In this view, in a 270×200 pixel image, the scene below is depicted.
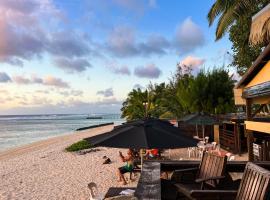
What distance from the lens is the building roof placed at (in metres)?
8.44

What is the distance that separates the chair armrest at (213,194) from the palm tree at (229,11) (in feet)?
45.6

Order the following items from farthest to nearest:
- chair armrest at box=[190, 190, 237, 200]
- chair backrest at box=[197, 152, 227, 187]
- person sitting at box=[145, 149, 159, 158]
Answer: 1. person sitting at box=[145, 149, 159, 158]
2. chair backrest at box=[197, 152, 227, 187]
3. chair armrest at box=[190, 190, 237, 200]

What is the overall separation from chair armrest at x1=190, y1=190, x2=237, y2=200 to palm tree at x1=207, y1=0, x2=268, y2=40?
13.9m

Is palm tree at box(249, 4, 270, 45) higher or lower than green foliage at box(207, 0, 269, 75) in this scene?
lower

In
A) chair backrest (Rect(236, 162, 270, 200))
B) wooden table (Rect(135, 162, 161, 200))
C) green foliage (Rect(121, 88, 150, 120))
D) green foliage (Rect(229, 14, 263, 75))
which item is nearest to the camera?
chair backrest (Rect(236, 162, 270, 200))

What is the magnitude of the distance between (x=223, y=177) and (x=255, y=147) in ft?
20.3

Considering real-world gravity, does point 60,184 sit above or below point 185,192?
below

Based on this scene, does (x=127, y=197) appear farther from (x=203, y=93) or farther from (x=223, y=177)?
(x=203, y=93)

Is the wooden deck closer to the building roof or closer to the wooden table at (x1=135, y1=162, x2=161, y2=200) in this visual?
the wooden table at (x1=135, y1=162, x2=161, y2=200)

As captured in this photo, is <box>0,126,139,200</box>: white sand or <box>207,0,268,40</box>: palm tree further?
<box>207,0,268,40</box>: palm tree

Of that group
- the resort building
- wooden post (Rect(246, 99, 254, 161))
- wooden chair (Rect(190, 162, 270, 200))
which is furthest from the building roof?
wooden chair (Rect(190, 162, 270, 200))

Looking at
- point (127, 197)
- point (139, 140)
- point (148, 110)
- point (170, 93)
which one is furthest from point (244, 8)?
point (148, 110)

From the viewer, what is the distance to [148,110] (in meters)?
39.0

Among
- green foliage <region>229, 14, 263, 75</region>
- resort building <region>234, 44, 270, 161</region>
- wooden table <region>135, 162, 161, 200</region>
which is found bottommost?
wooden table <region>135, 162, 161, 200</region>
